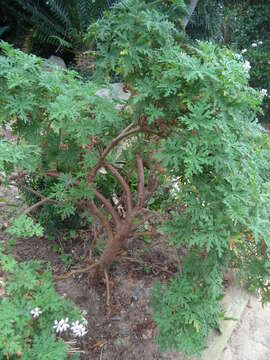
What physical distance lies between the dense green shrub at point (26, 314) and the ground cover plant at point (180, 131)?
6.0 inches

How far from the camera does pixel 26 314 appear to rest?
1.17m

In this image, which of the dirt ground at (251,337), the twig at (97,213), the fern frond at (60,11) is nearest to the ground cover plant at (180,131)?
the twig at (97,213)

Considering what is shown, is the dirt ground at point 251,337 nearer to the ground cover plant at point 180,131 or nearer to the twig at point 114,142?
the ground cover plant at point 180,131

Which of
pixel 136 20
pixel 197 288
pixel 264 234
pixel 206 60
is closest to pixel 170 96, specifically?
pixel 206 60

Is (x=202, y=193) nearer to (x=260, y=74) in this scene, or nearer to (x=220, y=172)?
(x=220, y=172)

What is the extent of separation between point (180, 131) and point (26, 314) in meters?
0.76

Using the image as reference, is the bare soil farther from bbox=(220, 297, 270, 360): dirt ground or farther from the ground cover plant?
the ground cover plant

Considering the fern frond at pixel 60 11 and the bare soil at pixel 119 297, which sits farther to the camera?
the fern frond at pixel 60 11

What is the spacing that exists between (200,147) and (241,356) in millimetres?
1483

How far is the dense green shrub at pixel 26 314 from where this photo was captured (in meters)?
1.10

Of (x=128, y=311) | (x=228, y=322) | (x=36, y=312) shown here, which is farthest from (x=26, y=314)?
(x=228, y=322)

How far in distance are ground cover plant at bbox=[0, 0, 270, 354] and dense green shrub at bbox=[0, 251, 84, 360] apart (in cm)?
15

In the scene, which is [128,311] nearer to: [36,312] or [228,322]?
[228,322]

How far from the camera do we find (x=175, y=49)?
4.35 feet
